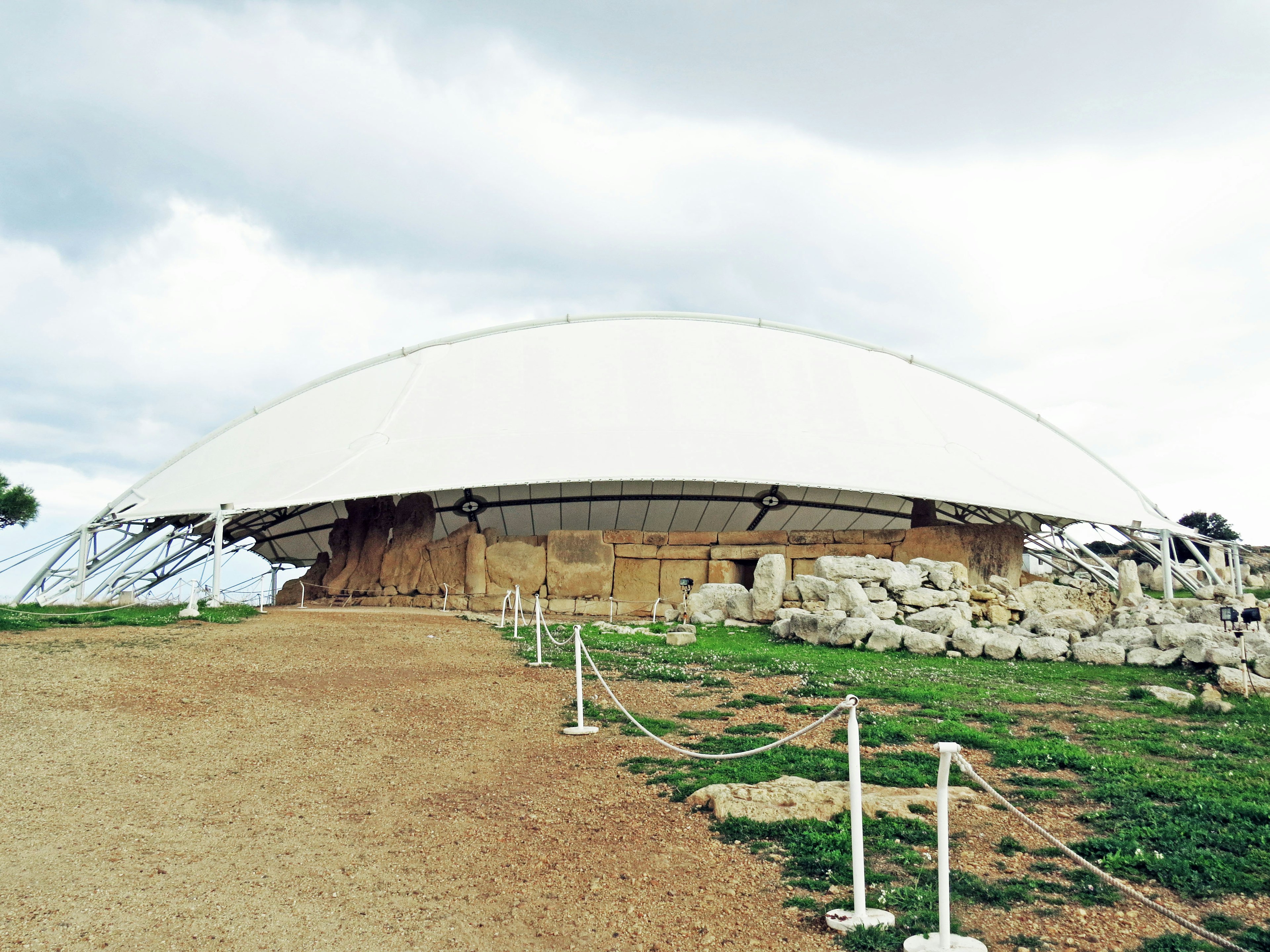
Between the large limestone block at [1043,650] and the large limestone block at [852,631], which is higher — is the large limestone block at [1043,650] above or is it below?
below

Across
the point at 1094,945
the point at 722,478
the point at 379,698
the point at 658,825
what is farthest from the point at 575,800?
the point at 722,478

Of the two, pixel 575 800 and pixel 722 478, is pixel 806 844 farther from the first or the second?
pixel 722 478

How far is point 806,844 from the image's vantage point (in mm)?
5324

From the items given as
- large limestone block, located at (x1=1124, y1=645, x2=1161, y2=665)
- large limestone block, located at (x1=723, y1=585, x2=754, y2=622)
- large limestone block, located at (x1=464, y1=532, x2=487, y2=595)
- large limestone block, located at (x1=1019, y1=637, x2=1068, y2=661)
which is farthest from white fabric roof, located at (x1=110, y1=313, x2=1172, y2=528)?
large limestone block, located at (x1=1124, y1=645, x2=1161, y2=665)

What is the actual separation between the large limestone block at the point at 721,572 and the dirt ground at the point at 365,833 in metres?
11.3

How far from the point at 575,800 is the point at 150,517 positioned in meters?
21.8

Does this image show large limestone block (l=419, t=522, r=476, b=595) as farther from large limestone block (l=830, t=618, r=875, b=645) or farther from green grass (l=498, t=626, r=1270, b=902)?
large limestone block (l=830, t=618, r=875, b=645)

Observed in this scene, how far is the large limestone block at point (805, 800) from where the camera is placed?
574cm

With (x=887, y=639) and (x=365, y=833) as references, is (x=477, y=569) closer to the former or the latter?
(x=887, y=639)

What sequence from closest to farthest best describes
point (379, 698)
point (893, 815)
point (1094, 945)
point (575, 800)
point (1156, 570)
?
point (1094, 945), point (893, 815), point (575, 800), point (379, 698), point (1156, 570)

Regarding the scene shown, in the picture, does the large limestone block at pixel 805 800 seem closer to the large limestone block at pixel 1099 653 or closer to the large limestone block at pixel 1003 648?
the large limestone block at pixel 1003 648

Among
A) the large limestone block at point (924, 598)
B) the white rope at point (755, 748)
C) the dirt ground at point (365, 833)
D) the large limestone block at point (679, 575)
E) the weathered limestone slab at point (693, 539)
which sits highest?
the weathered limestone slab at point (693, 539)

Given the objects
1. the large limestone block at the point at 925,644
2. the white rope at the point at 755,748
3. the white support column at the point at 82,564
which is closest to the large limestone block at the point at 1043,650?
the large limestone block at the point at 925,644

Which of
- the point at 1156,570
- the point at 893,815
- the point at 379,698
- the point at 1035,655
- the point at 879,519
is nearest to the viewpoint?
the point at 893,815
